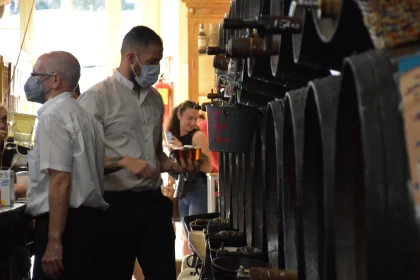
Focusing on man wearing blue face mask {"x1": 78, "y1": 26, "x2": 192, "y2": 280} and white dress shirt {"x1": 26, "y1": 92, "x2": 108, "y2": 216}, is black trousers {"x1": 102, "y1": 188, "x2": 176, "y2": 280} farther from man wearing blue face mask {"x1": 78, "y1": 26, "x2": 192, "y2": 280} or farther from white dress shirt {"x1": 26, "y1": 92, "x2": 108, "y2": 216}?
white dress shirt {"x1": 26, "y1": 92, "x2": 108, "y2": 216}

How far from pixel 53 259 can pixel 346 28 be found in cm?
218

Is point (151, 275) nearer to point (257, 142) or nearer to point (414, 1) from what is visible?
point (257, 142)

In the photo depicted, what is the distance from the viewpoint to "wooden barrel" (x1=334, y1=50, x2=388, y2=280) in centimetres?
103

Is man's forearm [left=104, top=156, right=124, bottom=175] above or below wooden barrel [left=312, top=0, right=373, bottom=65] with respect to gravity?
below

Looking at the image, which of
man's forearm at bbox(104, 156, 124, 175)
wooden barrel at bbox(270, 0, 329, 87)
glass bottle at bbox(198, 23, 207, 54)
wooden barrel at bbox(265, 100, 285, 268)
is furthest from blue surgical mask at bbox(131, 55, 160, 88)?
glass bottle at bbox(198, 23, 207, 54)

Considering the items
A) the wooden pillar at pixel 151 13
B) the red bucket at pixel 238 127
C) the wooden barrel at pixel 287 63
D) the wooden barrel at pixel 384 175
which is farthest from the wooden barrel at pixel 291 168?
the wooden pillar at pixel 151 13

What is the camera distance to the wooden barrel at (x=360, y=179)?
3.36 feet

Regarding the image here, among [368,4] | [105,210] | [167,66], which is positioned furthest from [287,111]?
[167,66]

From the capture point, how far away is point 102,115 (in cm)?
392

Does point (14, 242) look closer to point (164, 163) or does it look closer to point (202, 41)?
point (164, 163)

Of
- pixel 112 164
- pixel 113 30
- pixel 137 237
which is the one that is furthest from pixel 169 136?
pixel 113 30

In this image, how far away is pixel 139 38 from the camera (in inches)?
159

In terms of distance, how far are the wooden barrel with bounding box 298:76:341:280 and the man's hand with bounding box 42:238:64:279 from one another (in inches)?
71.7

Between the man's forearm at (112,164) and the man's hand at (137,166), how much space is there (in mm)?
27
